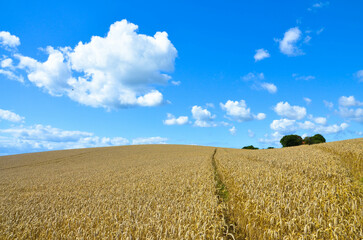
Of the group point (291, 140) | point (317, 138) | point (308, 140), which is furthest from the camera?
point (308, 140)

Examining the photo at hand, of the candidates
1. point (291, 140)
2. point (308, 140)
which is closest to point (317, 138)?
point (308, 140)

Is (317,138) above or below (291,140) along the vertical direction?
above

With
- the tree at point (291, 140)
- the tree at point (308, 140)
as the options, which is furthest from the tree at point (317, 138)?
the tree at point (291, 140)

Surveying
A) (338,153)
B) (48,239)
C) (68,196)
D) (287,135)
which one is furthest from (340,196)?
(287,135)

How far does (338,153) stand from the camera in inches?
805

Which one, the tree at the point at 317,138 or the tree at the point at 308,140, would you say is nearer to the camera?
the tree at the point at 317,138

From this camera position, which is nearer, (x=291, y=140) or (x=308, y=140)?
(x=291, y=140)

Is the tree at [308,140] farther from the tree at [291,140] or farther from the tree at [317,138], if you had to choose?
the tree at [291,140]

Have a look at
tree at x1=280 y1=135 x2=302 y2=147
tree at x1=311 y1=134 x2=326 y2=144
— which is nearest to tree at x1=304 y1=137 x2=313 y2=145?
tree at x1=311 y1=134 x2=326 y2=144

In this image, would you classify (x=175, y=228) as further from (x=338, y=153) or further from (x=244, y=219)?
(x=338, y=153)

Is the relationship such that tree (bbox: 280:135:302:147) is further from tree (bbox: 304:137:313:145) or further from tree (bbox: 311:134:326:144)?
tree (bbox: 311:134:326:144)

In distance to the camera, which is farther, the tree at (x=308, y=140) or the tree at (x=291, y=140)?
the tree at (x=308, y=140)

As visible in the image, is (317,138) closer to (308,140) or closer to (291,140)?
(308,140)

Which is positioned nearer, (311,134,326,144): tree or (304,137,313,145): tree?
(311,134,326,144): tree
